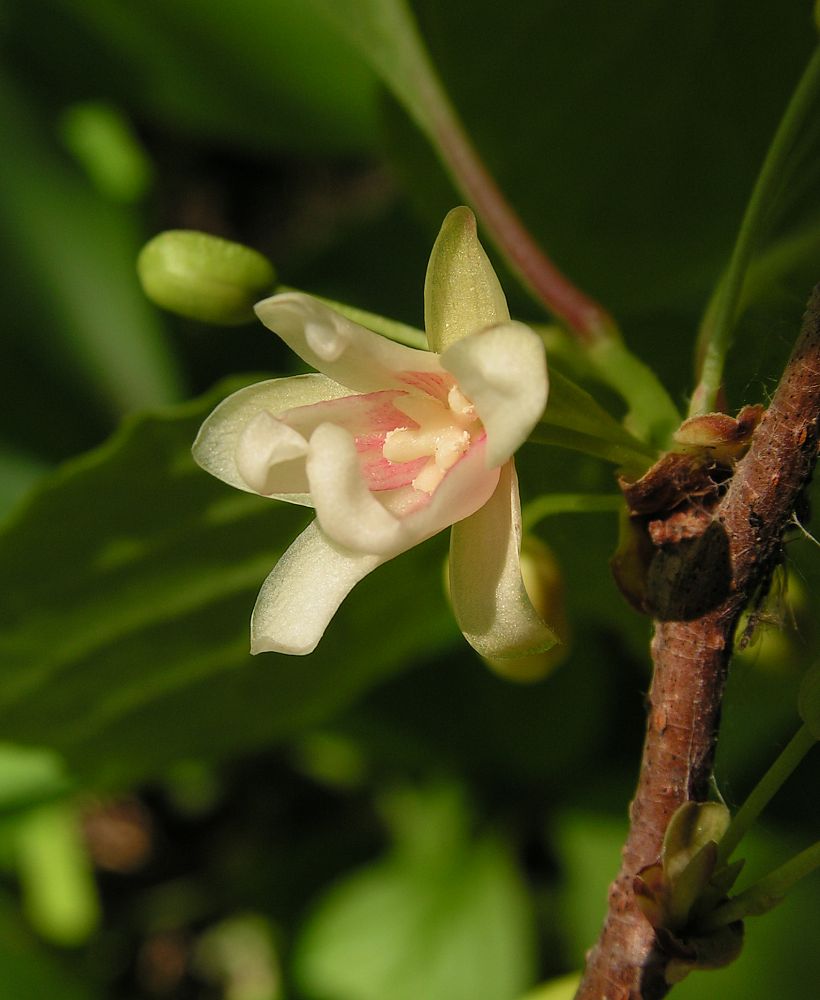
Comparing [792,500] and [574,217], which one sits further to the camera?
[574,217]

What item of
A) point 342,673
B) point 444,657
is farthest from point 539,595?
point 444,657

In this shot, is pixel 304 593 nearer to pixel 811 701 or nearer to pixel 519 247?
pixel 811 701

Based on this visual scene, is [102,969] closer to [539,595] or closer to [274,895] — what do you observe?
[274,895]

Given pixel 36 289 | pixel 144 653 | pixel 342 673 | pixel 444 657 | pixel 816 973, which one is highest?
pixel 36 289

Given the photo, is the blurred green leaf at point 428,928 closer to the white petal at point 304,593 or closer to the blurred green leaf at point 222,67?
the blurred green leaf at point 222,67

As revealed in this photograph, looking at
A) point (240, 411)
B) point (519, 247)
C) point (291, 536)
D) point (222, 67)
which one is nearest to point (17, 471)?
point (222, 67)

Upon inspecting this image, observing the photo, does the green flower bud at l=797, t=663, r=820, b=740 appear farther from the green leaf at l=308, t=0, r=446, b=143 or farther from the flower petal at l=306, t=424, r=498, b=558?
the green leaf at l=308, t=0, r=446, b=143

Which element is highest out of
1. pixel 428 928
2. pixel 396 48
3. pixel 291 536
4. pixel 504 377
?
pixel 396 48
